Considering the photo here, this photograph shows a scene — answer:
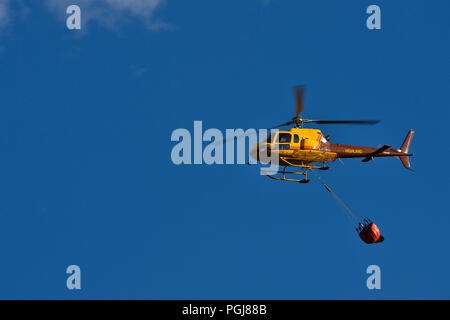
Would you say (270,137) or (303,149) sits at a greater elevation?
(270,137)

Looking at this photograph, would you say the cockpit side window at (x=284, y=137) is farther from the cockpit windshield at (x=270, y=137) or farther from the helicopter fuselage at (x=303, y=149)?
the cockpit windshield at (x=270, y=137)

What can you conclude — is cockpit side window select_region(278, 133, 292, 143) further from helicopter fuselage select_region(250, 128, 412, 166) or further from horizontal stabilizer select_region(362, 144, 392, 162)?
horizontal stabilizer select_region(362, 144, 392, 162)

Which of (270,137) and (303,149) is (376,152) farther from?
(270,137)

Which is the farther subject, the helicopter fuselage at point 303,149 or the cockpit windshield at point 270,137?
the cockpit windshield at point 270,137

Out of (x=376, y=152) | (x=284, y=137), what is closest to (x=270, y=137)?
(x=284, y=137)

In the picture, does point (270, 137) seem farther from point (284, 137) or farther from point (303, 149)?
point (303, 149)

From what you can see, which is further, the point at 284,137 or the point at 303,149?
the point at 284,137

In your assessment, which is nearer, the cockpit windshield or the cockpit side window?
the cockpit side window

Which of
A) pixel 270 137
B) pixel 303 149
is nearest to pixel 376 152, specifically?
pixel 303 149

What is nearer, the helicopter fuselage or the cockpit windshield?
the helicopter fuselage

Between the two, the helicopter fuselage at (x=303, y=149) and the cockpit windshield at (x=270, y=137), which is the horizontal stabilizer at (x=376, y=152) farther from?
the cockpit windshield at (x=270, y=137)
